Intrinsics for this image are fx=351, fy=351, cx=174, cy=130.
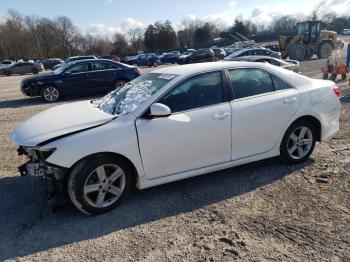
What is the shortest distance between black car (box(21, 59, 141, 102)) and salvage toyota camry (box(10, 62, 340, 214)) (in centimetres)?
873

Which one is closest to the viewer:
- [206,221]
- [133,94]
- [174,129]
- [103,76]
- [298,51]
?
[206,221]

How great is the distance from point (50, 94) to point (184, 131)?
10.3 metres

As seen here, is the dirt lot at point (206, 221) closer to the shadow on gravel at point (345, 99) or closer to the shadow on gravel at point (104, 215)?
the shadow on gravel at point (104, 215)

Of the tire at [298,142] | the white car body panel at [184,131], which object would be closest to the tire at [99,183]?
the white car body panel at [184,131]

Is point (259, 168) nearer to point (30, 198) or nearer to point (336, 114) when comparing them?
point (336, 114)

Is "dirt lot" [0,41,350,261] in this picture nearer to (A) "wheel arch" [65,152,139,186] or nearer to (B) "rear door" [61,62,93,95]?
(A) "wheel arch" [65,152,139,186]

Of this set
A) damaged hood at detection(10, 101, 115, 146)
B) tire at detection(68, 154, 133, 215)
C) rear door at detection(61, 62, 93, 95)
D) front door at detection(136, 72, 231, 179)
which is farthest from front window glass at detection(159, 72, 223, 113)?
rear door at detection(61, 62, 93, 95)

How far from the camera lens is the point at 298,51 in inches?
1143

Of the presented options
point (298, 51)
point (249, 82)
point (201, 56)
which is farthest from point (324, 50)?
point (249, 82)

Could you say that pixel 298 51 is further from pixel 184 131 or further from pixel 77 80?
pixel 184 131

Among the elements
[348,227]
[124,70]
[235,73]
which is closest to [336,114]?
[235,73]

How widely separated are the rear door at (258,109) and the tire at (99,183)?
1463 mm

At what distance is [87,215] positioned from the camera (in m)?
3.94

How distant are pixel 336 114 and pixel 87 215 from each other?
3.85 m
